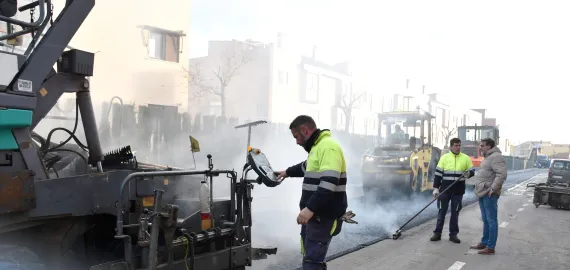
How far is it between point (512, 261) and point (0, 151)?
619 centimetres

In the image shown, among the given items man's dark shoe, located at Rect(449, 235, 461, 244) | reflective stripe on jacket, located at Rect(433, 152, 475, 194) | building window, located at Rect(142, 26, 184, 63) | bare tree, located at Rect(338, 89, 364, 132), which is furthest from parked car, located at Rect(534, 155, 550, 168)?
man's dark shoe, located at Rect(449, 235, 461, 244)

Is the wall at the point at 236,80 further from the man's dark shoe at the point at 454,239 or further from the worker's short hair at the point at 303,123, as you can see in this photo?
the worker's short hair at the point at 303,123

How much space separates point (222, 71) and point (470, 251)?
21.4 m

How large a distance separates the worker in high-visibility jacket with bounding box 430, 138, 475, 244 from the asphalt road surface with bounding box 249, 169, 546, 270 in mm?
541

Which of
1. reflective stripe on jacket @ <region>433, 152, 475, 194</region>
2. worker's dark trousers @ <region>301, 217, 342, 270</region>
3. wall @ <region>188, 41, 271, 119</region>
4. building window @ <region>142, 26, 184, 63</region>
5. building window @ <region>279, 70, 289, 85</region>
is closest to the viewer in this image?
worker's dark trousers @ <region>301, 217, 342, 270</region>

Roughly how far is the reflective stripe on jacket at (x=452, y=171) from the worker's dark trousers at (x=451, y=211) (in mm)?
99

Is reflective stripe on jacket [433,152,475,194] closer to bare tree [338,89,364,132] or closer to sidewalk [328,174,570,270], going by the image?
sidewalk [328,174,570,270]

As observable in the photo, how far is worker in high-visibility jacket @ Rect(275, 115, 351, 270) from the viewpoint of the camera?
360 centimetres

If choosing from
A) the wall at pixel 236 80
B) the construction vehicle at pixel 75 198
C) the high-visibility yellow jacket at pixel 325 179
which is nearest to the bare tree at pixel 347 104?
the wall at pixel 236 80

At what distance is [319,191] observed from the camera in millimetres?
3594

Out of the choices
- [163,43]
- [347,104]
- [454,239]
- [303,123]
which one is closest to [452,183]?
[454,239]

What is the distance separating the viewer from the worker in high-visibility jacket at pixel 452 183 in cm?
749

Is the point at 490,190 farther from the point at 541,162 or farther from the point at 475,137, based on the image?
the point at 541,162

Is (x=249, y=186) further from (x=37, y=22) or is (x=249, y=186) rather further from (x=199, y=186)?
(x=37, y=22)
